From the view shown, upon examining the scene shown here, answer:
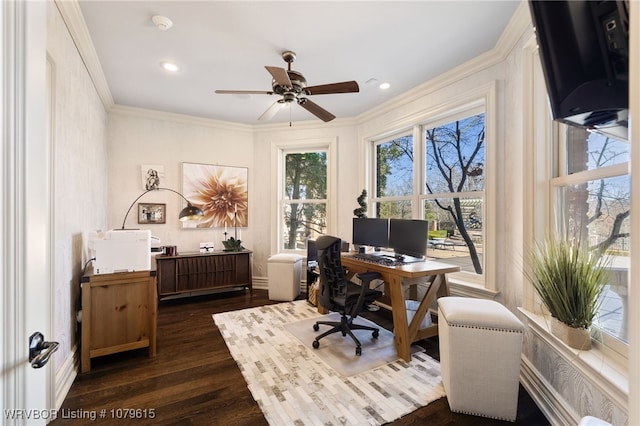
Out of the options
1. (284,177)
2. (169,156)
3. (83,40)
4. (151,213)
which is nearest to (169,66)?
(83,40)

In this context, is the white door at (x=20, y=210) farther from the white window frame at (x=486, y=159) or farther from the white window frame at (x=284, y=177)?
the white window frame at (x=284, y=177)

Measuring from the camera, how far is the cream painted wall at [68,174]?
1.84 metres

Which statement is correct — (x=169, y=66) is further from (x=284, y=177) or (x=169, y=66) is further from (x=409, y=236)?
(x=409, y=236)

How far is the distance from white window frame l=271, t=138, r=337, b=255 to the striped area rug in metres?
2.00

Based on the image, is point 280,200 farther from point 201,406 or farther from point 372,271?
point 201,406

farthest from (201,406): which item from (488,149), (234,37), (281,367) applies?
(488,149)

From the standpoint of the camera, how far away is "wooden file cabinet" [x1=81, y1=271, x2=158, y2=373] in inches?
85.5

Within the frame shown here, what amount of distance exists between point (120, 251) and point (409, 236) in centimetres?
260

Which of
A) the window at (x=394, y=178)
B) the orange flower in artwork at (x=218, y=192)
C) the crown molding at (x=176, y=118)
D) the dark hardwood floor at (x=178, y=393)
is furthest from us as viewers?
the orange flower in artwork at (x=218, y=192)

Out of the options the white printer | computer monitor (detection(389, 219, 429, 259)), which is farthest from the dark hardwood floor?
computer monitor (detection(389, 219, 429, 259))

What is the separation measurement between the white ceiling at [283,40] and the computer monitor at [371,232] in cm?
158

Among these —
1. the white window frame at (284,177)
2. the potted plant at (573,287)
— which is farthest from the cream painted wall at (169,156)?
the potted plant at (573,287)

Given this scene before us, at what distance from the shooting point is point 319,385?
1.99m

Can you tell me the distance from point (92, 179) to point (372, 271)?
301cm
